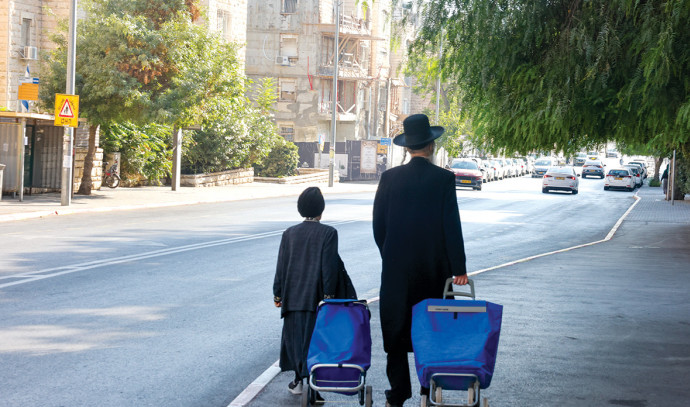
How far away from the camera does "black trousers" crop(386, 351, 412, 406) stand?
228 inches

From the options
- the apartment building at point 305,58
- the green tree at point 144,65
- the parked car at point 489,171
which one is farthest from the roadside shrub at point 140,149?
the parked car at point 489,171

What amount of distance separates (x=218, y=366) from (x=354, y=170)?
5058 cm

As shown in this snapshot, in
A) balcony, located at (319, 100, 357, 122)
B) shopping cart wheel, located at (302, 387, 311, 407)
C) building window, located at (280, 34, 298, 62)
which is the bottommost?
shopping cart wheel, located at (302, 387, 311, 407)

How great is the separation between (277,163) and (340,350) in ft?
145

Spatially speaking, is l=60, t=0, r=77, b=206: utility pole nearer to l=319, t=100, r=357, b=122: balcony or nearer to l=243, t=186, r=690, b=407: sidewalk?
l=243, t=186, r=690, b=407: sidewalk

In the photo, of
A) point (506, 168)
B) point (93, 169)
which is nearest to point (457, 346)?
point (93, 169)

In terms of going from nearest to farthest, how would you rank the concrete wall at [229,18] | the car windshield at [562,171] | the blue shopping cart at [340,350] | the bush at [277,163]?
the blue shopping cart at [340,350] → the concrete wall at [229,18] → the bush at [277,163] → the car windshield at [562,171]

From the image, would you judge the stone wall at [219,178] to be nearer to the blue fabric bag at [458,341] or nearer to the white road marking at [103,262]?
the white road marking at [103,262]

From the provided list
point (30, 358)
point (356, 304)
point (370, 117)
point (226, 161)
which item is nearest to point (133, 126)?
point (226, 161)

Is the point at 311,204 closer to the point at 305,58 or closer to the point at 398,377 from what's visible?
the point at 398,377

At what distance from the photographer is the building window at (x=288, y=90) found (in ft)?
209

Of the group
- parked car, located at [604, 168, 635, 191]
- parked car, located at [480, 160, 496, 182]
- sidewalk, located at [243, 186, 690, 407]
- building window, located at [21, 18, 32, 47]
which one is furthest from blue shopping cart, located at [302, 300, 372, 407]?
parked car, located at [480, 160, 496, 182]

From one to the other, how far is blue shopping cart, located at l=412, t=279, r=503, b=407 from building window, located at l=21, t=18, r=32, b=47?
34121 millimetres

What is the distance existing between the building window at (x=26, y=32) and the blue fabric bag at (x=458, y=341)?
3412 centimetres
